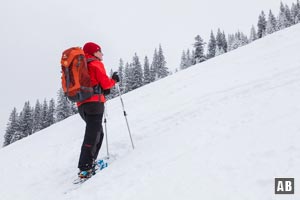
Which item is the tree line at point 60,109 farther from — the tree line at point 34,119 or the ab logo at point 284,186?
the ab logo at point 284,186

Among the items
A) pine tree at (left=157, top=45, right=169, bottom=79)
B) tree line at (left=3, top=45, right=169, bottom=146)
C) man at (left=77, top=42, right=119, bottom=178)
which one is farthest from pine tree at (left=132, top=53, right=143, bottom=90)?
man at (left=77, top=42, right=119, bottom=178)

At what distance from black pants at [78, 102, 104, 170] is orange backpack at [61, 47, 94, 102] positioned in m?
0.29

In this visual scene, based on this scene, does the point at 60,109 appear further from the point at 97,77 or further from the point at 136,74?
the point at 97,77

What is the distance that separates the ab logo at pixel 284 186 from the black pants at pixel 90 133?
142 inches

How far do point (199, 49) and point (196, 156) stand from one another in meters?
56.8

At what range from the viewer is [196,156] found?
14.5 feet

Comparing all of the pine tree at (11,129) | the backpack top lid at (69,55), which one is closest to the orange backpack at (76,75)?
the backpack top lid at (69,55)

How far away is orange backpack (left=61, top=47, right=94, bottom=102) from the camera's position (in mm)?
5215

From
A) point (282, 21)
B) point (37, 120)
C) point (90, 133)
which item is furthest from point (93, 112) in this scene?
point (282, 21)

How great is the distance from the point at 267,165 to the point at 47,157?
627cm

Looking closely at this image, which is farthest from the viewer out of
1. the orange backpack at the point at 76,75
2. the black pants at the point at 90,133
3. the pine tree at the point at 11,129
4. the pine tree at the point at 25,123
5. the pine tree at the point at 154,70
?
the pine tree at the point at 154,70

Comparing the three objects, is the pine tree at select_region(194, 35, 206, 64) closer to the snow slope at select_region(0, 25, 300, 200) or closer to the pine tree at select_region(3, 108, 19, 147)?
the pine tree at select_region(3, 108, 19, 147)

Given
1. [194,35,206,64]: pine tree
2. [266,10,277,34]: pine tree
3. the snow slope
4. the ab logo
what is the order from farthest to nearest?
1. [266,10,277,34]: pine tree
2. [194,35,206,64]: pine tree
3. the snow slope
4. the ab logo

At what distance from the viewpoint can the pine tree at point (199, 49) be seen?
58.0 metres
